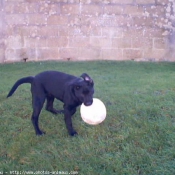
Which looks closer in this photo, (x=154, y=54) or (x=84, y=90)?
(x=84, y=90)

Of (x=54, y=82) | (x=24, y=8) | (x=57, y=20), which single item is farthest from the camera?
(x=57, y=20)

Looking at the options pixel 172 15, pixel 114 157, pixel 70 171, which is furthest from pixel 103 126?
pixel 172 15

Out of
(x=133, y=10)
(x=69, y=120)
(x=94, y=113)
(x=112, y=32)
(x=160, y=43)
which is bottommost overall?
(x=69, y=120)

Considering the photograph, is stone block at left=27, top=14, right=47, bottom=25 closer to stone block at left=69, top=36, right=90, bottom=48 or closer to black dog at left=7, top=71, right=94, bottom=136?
stone block at left=69, top=36, right=90, bottom=48

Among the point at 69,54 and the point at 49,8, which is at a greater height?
the point at 49,8

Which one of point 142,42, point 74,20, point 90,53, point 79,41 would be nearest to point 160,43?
point 142,42

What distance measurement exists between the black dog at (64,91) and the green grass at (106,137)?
25 cm

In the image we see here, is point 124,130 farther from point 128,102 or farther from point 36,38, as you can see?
point 36,38

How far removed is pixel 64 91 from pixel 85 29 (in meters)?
4.48

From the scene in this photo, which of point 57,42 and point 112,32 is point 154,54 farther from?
point 57,42

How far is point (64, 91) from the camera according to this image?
3588 mm

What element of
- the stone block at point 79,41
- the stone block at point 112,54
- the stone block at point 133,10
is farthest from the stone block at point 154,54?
the stone block at point 79,41

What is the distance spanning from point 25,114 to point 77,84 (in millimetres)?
1243

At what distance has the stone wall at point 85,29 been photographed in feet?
25.0
